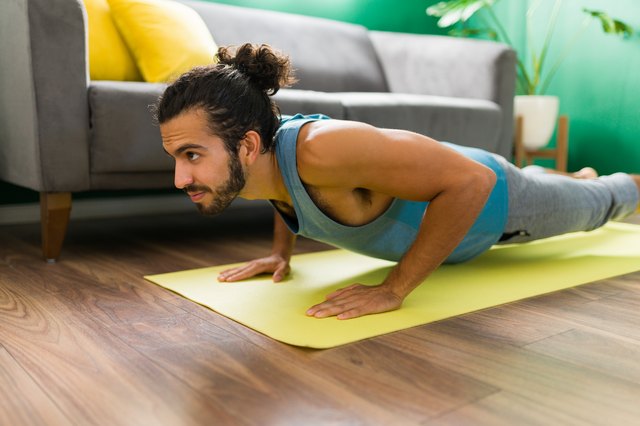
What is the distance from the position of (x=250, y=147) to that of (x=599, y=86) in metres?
2.73

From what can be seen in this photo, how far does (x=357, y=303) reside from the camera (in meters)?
1.24

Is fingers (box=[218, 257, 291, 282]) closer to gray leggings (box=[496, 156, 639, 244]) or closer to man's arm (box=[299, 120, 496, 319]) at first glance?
man's arm (box=[299, 120, 496, 319])

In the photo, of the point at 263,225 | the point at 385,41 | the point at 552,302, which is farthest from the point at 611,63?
the point at 552,302

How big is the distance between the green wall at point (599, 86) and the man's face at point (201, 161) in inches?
106

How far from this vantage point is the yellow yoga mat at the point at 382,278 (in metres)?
1.18

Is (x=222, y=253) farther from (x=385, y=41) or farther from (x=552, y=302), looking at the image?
(x=385, y=41)

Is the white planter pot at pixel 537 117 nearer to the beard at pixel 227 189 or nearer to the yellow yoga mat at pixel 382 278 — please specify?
the yellow yoga mat at pixel 382 278

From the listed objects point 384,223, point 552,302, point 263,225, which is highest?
point 384,223

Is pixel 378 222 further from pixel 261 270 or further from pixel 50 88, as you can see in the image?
pixel 50 88

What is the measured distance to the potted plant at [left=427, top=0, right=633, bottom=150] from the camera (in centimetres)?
324

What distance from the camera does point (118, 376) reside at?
95 cm

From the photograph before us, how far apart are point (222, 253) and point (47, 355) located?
0.91m

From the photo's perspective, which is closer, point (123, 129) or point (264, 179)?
point (264, 179)

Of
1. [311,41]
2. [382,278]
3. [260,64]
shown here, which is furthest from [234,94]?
[311,41]
